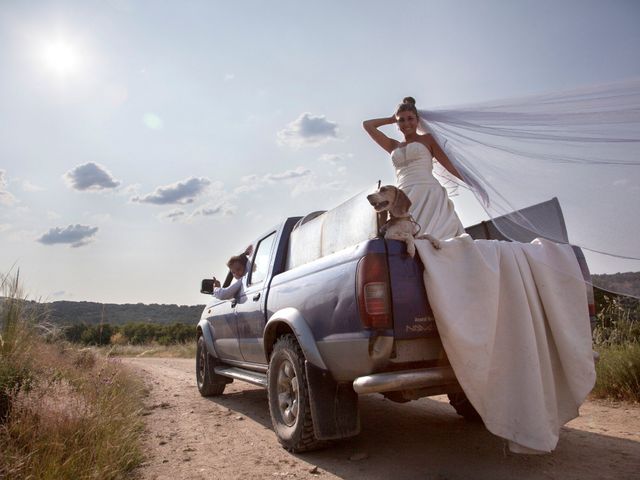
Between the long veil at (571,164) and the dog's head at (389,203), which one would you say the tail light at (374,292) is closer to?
the dog's head at (389,203)

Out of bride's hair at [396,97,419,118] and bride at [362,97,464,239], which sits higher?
bride's hair at [396,97,419,118]

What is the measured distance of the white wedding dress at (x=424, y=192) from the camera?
4.36 meters

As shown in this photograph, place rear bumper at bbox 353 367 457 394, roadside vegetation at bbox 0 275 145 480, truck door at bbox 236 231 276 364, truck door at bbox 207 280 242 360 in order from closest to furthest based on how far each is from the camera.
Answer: rear bumper at bbox 353 367 457 394, roadside vegetation at bbox 0 275 145 480, truck door at bbox 236 231 276 364, truck door at bbox 207 280 242 360

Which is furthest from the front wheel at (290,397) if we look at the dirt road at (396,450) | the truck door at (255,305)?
the truck door at (255,305)

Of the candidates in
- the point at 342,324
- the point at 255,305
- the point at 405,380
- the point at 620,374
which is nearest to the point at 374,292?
the point at 342,324

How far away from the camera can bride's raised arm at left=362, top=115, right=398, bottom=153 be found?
5.07 meters

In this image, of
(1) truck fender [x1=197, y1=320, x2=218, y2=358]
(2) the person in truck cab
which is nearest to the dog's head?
(2) the person in truck cab

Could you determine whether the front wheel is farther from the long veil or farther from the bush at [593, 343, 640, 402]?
the bush at [593, 343, 640, 402]

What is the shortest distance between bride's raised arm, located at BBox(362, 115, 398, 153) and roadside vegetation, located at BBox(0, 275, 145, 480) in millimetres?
3624

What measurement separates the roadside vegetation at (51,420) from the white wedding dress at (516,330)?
8.18ft

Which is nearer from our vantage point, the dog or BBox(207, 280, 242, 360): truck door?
the dog

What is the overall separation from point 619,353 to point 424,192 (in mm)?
3220

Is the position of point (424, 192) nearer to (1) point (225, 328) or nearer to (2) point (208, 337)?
(1) point (225, 328)

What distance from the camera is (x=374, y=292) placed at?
310 cm
